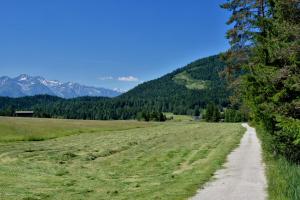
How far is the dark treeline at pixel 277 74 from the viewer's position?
1373 centimetres

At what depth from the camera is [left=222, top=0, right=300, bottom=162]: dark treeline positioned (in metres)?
13.7

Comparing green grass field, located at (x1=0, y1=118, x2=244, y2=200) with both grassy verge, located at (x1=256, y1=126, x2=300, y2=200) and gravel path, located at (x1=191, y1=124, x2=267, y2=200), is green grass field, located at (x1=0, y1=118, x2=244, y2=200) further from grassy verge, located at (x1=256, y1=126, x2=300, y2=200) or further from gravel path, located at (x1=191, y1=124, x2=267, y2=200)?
grassy verge, located at (x1=256, y1=126, x2=300, y2=200)

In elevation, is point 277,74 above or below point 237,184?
above

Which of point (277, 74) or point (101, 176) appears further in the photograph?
point (101, 176)

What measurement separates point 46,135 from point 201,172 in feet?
122

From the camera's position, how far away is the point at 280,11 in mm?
15672

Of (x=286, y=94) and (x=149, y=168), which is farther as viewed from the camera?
(x=149, y=168)

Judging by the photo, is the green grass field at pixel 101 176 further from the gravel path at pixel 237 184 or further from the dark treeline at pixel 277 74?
the dark treeline at pixel 277 74

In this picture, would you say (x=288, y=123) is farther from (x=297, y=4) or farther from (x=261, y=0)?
(x=261, y=0)

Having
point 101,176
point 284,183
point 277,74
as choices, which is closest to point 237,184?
point 284,183

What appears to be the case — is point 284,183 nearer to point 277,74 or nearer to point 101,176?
point 277,74

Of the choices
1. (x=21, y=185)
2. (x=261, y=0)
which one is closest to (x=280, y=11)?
(x=261, y=0)

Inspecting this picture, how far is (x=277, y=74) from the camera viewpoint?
1471cm

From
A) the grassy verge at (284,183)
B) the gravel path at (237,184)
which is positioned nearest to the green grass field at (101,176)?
the gravel path at (237,184)
